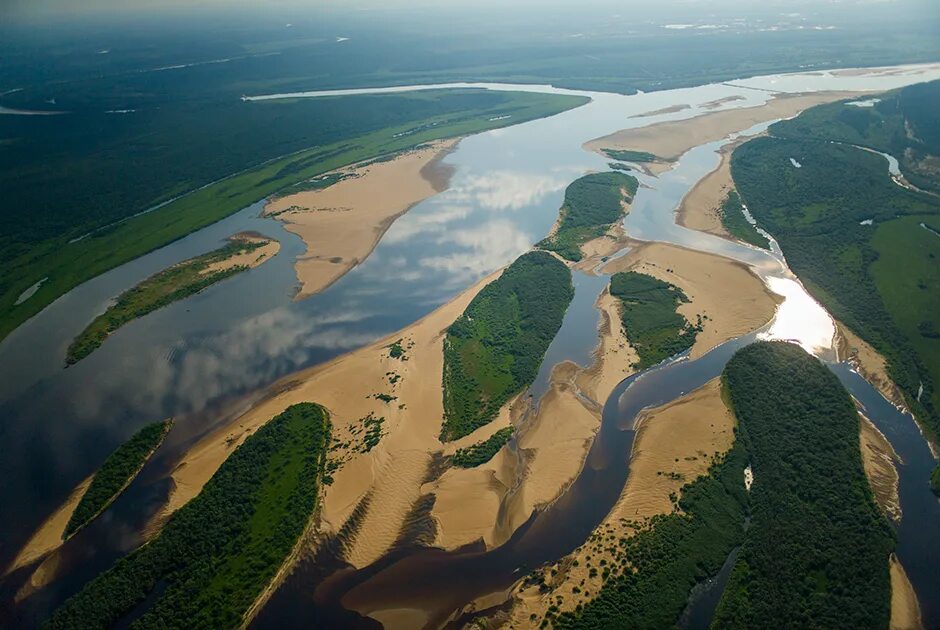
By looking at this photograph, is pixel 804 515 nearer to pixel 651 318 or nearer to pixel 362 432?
pixel 651 318

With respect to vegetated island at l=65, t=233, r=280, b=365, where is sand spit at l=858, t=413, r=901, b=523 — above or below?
below

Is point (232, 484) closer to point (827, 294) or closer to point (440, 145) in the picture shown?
point (827, 294)

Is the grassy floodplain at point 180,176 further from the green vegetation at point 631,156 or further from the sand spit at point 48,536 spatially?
the green vegetation at point 631,156

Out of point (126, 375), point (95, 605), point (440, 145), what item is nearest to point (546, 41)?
point (440, 145)

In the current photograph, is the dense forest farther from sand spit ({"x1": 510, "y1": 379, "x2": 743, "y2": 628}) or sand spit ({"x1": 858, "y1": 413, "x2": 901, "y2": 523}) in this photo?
sand spit ({"x1": 510, "y1": 379, "x2": 743, "y2": 628})

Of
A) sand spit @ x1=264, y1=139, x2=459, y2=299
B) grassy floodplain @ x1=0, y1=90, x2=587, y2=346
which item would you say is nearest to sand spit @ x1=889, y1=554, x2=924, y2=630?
sand spit @ x1=264, y1=139, x2=459, y2=299
